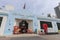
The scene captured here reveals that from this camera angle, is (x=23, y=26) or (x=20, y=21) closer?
(x=20, y=21)

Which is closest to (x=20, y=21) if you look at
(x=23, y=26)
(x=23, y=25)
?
(x=23, y=25)

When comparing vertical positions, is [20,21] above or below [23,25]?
above

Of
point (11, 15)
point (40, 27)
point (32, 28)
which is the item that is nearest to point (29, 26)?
point (32, 28)

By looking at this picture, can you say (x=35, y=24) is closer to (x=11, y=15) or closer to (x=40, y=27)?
(x=40, y=27)

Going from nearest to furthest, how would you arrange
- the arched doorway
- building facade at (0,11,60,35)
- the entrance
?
1. building facade at (0,11,60,35)
2. the entrance
3. the arched doorway

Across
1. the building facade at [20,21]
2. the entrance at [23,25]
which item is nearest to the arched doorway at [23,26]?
the entrance at [23,25]

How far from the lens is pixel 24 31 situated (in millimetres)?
16656

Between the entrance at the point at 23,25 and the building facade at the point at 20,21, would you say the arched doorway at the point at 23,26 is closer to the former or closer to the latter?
the entrance at the point at 23,25

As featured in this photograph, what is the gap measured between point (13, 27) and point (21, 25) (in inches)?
73.2

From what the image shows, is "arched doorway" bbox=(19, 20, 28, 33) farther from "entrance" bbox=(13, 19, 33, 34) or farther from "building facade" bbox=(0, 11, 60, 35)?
"building facade" bbox=(0, 11, 60, 35)

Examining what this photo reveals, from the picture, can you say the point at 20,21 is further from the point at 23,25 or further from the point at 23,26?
the point at 23,26

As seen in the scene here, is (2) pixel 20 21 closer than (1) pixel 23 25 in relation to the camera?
Yes

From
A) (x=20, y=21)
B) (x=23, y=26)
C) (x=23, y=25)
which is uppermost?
(x=20, y=21)

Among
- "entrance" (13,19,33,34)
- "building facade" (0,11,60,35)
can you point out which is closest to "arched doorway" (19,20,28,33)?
"entrance" (13,19,33,34)
